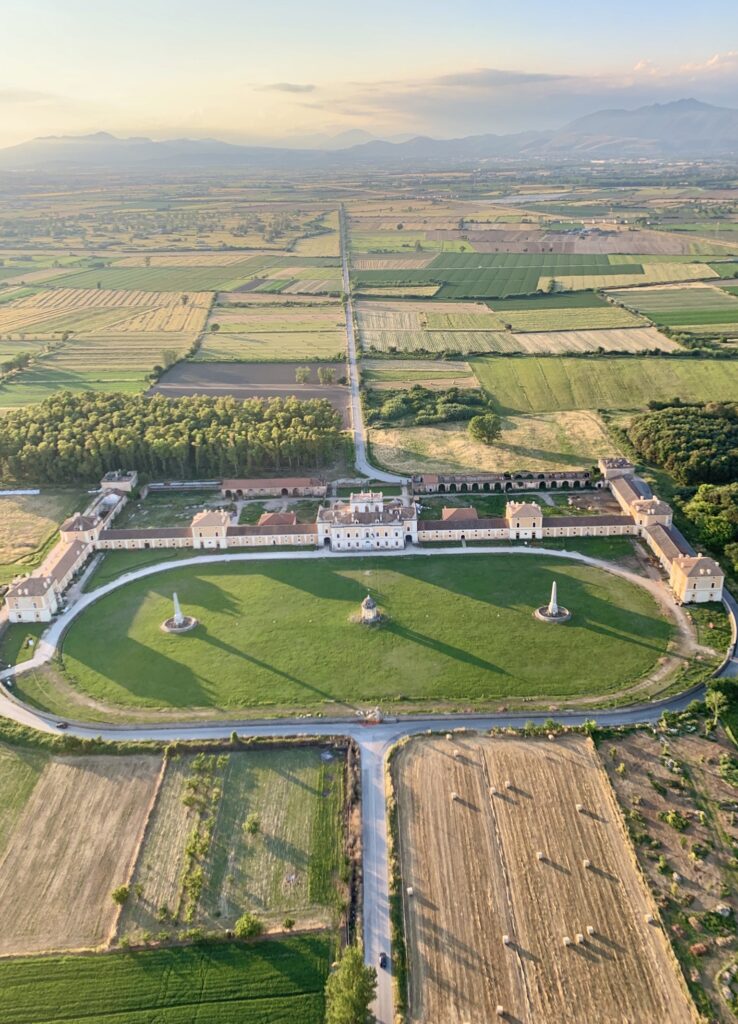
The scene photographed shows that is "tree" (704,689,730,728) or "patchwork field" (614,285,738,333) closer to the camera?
"tree" (704,689,730,728)

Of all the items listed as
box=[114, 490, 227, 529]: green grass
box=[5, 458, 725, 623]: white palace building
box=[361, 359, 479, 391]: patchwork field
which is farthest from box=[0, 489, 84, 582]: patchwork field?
box=[361, 359, 479, 391]: patchwork field

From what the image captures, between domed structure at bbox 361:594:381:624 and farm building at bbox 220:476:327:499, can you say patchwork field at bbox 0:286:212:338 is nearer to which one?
farm building at bbox 220:476:327:499

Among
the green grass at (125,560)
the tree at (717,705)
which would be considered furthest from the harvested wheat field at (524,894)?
the green grass at (125,560)

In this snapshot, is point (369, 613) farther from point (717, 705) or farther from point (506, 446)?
point (506, 446)

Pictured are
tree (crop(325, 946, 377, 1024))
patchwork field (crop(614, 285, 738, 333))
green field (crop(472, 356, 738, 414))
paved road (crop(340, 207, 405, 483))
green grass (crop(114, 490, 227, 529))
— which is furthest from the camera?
patchwork field (crop(614, 285, 738, 333))

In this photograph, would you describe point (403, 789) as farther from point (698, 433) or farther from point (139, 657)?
point (698, 433)

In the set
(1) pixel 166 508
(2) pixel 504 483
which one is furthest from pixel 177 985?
(2) pixel 504 483
